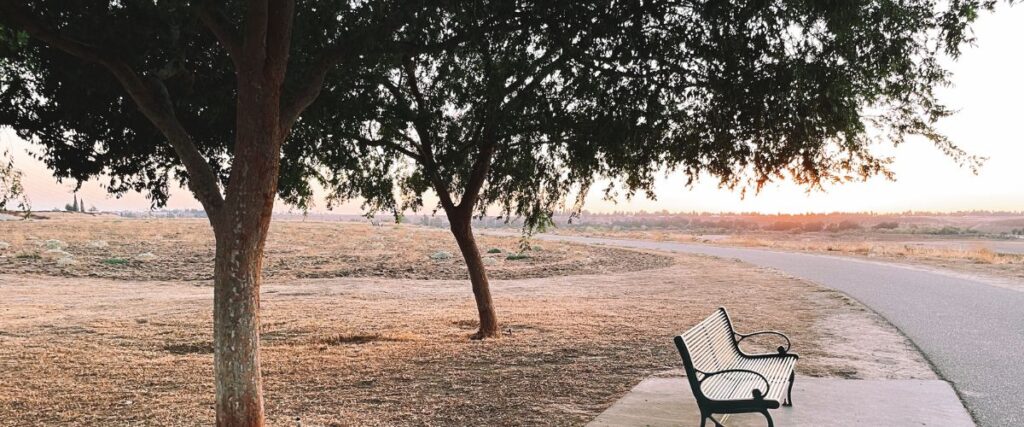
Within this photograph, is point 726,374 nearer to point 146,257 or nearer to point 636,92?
point 636,92

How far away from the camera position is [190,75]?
8.58 metres

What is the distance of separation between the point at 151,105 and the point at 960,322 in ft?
44.9

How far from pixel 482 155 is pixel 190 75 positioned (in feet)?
15.0

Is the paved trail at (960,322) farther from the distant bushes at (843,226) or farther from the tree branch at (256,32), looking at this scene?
the distant bushes at (843,226)

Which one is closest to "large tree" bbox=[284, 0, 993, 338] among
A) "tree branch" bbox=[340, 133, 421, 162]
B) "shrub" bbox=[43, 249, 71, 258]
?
"tree branch" bbox=[340, 133, 421, 162]

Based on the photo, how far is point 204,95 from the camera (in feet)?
30.3

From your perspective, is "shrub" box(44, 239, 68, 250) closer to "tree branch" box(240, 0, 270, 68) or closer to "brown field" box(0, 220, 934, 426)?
"brown field" box(0, 220, 934, 426)

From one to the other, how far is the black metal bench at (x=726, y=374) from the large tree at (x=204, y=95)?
3.72 m

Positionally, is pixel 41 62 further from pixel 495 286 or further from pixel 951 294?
pixel 951 294

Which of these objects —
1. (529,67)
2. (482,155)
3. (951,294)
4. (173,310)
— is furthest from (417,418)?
(951,294)

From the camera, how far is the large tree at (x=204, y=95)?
5.99 m

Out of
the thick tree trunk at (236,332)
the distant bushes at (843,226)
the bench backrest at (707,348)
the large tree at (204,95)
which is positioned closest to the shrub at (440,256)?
the large tree at (204,95)

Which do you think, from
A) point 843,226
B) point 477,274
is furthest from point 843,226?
point 477,274

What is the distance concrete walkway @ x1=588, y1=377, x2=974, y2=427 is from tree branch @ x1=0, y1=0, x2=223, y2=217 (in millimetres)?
4129
